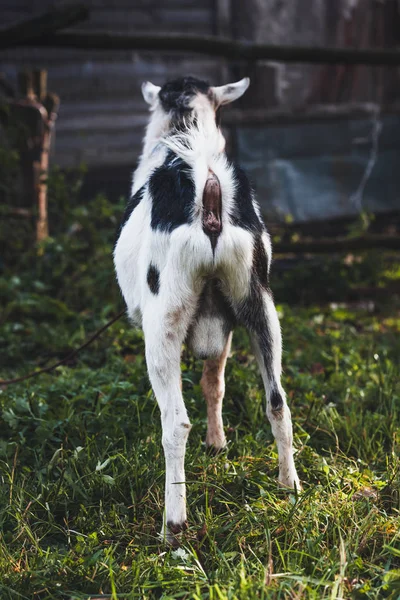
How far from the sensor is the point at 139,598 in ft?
8.28

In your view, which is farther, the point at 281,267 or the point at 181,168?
the point at 281,267

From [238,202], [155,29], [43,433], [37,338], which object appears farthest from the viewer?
[155,29]

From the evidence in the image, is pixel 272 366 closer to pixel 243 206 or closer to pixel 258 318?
pixel 258 318

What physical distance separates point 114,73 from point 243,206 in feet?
22.5

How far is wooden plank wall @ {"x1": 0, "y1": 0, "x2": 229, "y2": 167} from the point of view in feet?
30.5

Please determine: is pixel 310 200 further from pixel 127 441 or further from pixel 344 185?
pixel 127 441

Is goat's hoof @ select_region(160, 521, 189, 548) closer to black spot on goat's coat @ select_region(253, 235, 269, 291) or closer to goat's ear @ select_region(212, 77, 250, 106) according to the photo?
black spot on goat's coat @ select_region(253, 235, 269, 291)

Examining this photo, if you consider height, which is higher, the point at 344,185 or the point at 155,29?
the point at 155,29

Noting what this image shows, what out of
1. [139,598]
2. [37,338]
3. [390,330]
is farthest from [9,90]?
[139,598]

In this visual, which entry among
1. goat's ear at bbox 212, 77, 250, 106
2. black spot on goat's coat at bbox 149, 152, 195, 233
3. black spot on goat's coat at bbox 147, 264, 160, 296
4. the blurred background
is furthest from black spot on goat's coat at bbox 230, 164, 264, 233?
the blurred background

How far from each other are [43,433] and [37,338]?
178cm

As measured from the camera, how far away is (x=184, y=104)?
3975 mm

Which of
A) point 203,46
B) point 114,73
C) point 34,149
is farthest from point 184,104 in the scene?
point 114,73

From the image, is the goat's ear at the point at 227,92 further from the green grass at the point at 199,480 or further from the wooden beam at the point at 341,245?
the wooden beam at the point at 341,245
